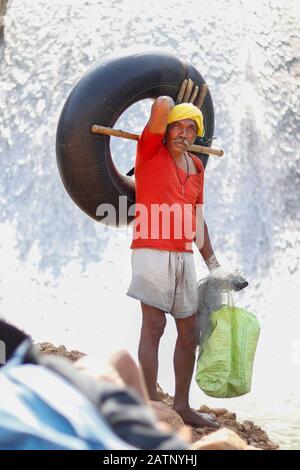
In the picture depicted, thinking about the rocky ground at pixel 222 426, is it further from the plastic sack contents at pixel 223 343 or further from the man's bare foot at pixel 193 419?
the plastic sack contents at pixel 223 343

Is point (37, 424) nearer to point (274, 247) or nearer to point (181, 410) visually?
point (181, 410)

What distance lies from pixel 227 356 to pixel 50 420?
2.64m

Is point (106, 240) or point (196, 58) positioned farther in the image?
point (196, 58)

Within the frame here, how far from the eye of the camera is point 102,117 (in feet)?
13.7

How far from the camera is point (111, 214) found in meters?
4.35

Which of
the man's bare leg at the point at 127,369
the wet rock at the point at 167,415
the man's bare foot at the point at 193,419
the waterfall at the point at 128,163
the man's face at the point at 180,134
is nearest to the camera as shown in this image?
the man's bare leg at the point at 127,369

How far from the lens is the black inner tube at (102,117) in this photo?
13.6 ft

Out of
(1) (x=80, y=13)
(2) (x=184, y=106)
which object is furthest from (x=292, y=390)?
(1) (x=80, y=13)

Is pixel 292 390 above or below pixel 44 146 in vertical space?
below

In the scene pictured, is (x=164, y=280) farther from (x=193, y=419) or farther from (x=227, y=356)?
A: (x=193, y=419)

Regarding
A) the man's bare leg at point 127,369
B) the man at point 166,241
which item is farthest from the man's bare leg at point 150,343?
the man's bare leg at point 127,369

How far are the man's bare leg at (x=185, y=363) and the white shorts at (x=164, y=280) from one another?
7 centimetres

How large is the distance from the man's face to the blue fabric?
8.72 feet

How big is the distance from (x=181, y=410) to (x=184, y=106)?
4.54ft
